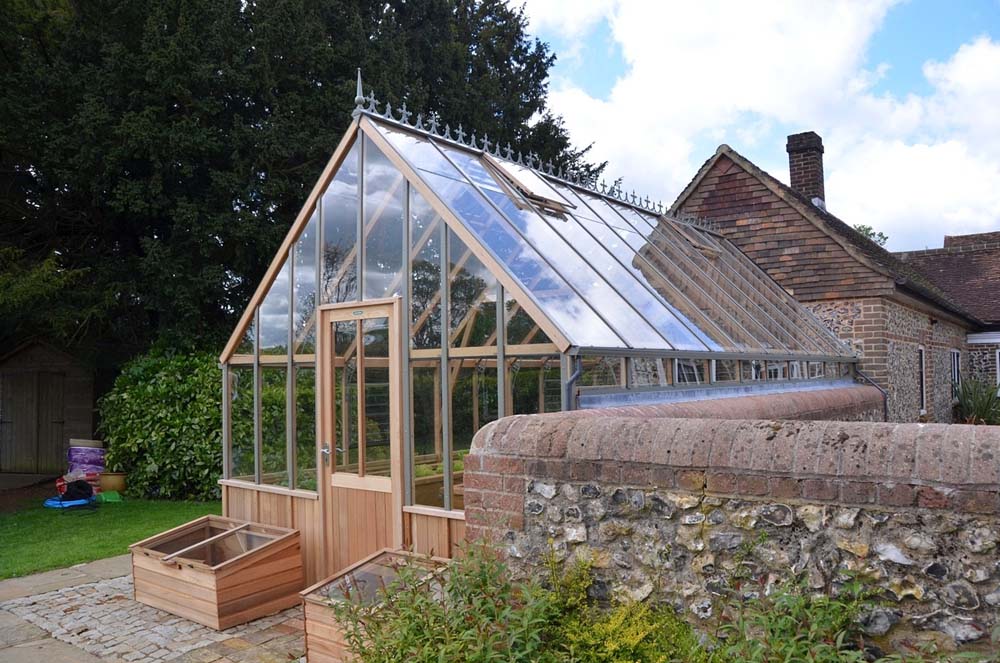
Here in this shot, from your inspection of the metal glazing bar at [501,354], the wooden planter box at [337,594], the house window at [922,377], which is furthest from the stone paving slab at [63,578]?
the house window at [922,377]

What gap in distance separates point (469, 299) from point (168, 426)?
26.8 ft

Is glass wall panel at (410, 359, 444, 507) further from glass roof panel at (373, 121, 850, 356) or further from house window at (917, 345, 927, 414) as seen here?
house window at (917, 345, 927, 414)

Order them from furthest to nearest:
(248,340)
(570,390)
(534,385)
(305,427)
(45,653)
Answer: (248,340), (305,427), (45,653), (534,385), (570,390)

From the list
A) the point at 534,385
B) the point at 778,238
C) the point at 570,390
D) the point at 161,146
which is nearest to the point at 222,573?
the point at 534,385

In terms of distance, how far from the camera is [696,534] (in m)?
3.40

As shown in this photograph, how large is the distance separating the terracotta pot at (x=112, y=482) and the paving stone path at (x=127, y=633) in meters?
5.92

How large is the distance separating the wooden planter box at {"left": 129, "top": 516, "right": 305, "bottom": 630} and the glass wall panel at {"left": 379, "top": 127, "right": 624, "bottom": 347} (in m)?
3.17

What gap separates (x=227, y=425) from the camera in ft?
26.8

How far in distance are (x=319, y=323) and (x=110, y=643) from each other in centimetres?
307

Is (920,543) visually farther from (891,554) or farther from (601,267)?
(601,267)

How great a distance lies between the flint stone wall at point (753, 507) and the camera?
2.78 meters

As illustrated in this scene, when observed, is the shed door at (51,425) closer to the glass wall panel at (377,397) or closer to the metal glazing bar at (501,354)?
the glass wall panel at (377,397)

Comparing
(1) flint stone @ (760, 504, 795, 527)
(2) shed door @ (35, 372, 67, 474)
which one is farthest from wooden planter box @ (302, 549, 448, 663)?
(2) shed door @ (35, 372, 67, 474)

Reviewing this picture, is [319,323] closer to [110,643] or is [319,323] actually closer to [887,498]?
[110,643]
